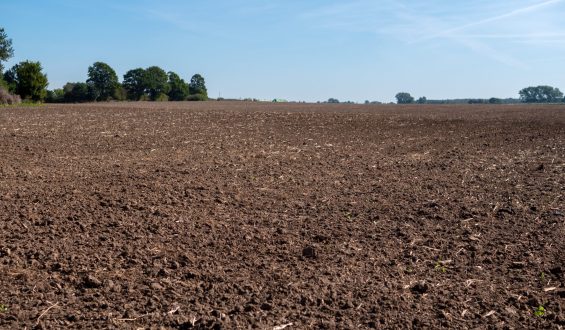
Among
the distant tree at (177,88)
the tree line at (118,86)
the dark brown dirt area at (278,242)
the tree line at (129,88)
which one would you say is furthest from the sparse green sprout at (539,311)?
the distant tree at (177,88)

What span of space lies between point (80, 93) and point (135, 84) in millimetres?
10885

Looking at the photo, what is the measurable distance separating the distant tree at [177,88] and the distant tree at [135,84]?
23.4 ft

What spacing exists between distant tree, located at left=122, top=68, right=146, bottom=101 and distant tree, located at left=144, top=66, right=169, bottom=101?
0.84 metres

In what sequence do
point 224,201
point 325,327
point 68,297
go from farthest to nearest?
point 224,201 → point 68,297 → point 325,327

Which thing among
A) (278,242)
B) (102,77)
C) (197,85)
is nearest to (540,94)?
(197,85)

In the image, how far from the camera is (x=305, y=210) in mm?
8141

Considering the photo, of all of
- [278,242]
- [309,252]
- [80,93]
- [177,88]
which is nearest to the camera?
[309,252]

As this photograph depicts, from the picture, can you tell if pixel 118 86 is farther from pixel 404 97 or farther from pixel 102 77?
pixel 404 97

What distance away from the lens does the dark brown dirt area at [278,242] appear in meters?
4.64

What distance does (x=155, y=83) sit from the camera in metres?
102

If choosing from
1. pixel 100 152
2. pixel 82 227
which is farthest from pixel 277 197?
pixel 100 152

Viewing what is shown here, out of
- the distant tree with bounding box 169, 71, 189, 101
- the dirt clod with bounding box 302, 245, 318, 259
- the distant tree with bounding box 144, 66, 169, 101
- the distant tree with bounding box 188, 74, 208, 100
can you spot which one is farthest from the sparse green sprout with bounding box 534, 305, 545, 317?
the distant tree with bounding box 188, 74, 208, 100

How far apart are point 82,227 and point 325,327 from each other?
360cm

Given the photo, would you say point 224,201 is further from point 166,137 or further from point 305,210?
point 166,137
